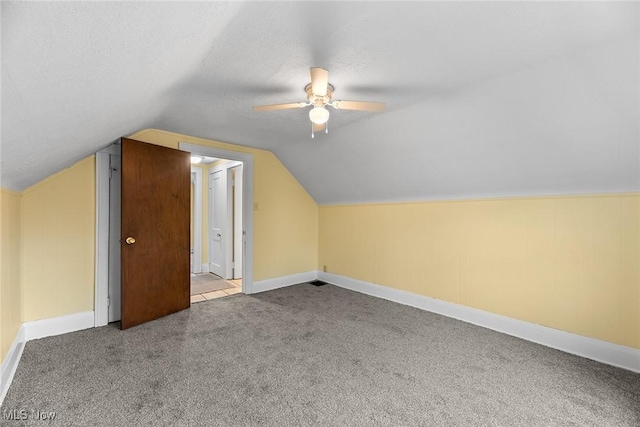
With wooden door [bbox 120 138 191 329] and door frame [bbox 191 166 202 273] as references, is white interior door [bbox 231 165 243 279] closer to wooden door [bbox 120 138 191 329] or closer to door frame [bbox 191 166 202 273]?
door frame [bbox 191 166 202 273]

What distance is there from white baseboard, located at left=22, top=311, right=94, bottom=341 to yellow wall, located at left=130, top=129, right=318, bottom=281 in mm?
1987

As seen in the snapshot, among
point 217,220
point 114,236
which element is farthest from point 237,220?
point 114,236

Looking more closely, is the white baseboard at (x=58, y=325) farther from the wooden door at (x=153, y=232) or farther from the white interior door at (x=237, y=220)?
the white interior door at (x=237, y=220)

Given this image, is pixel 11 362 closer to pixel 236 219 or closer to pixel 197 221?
pixel 236 219

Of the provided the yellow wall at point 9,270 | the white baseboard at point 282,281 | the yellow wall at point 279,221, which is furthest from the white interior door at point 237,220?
the yellow wall at point 9,270

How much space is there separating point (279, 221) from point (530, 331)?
11.5 feet

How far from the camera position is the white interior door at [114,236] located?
3064mm

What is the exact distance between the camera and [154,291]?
3086mm

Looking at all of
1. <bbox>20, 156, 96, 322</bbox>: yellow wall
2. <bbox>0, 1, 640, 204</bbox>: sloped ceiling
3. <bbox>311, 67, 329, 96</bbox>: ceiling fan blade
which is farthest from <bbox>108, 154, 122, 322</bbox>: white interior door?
<bbox>311, 67, 329, 96</bbox>: ceiling fan blade

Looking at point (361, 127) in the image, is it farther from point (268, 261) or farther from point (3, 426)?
point (3, 426)

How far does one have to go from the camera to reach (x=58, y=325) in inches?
Answer: 108

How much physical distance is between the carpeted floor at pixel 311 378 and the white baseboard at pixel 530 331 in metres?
0.12

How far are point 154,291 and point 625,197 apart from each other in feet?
Answer: 14.9

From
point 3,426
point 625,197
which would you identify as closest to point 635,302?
point 625,197
